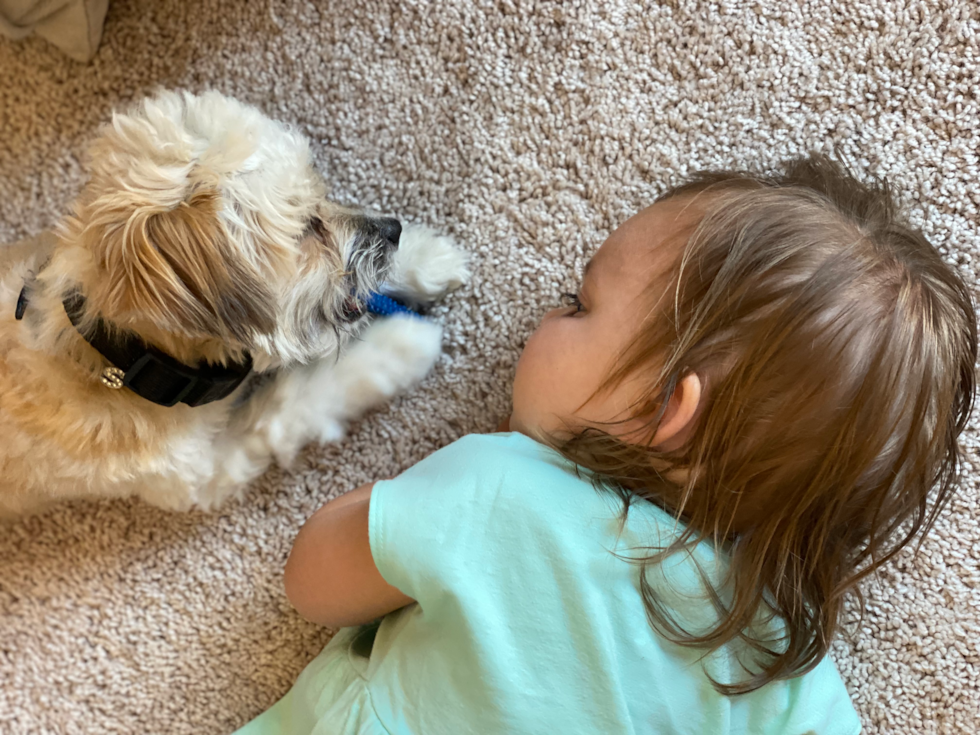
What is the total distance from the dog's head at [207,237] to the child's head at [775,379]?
1.39 ft

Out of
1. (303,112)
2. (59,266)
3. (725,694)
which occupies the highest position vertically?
(303,112)

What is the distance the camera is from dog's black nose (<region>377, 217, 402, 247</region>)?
1124 millimetres

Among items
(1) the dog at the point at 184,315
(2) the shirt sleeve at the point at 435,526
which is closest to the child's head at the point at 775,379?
(2) the shirt sleeve at the point at 435,526

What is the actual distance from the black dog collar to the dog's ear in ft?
0.26

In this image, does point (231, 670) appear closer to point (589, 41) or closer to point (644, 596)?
point (644, 596)

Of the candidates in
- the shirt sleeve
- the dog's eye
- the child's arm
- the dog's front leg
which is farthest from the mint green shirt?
the dog's eye

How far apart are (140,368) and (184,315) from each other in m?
0.17

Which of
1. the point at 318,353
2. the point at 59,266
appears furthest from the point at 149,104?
the point at 318,353

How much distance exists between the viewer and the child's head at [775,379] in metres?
0.90

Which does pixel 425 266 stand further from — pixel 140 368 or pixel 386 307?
pixel 140 368

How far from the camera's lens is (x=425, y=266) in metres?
1.31

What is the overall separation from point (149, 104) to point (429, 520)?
73 cm

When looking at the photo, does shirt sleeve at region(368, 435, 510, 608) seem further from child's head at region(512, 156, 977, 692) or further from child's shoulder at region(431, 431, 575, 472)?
child's head at region(512, 156, 977, 692)

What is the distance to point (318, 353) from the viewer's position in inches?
44.3
